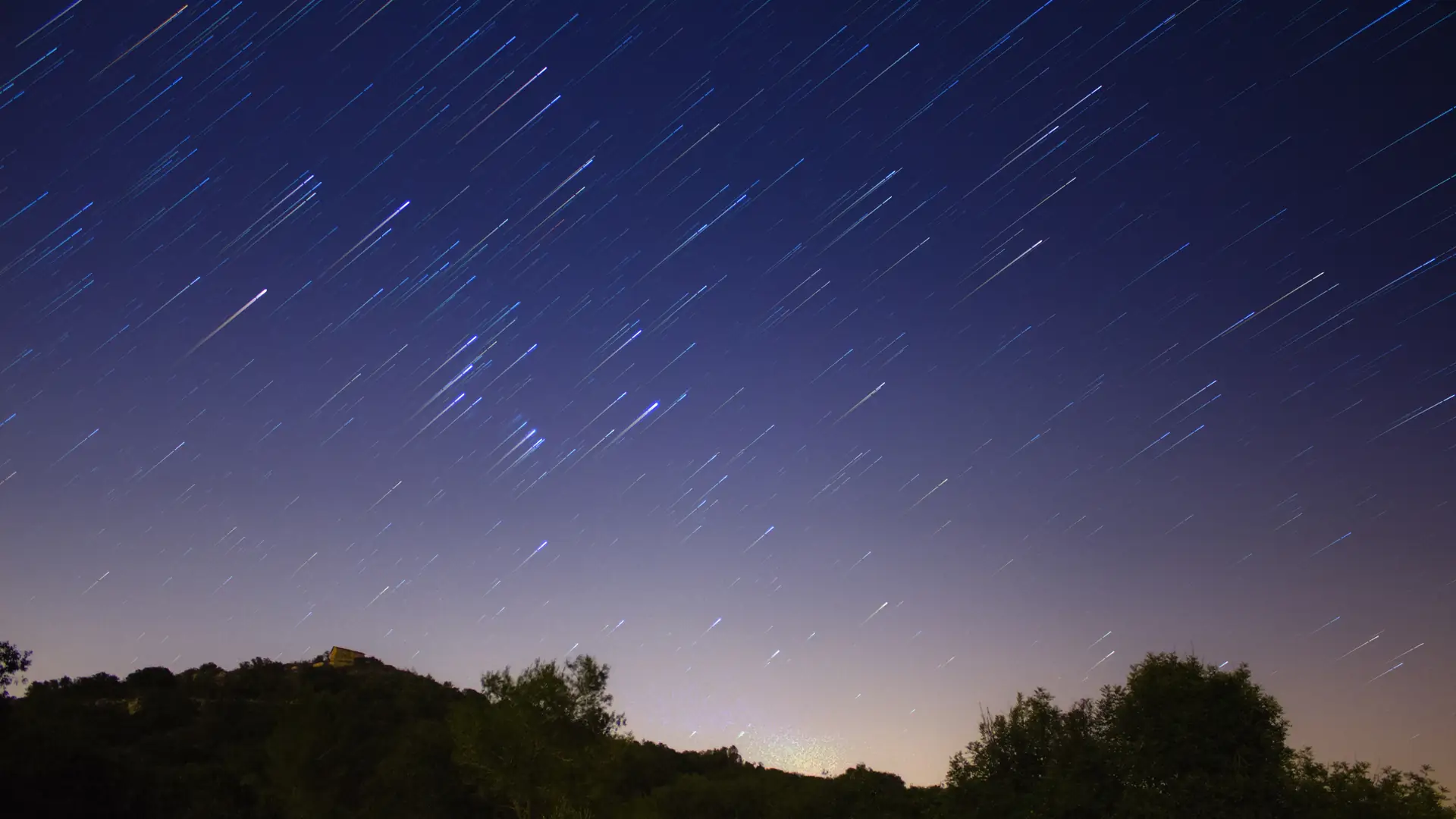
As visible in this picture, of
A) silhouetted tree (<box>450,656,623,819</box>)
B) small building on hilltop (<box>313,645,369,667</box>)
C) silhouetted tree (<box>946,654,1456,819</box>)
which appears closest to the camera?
silhouetted tree (<box>946,654,1456,819</box>)

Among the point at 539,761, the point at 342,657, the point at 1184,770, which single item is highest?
the point at 342,657

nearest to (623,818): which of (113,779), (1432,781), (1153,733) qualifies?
(113,779)

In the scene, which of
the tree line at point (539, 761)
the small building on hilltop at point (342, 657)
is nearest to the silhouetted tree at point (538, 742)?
the tree line at point (539, 761)

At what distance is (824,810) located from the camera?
38938 mm

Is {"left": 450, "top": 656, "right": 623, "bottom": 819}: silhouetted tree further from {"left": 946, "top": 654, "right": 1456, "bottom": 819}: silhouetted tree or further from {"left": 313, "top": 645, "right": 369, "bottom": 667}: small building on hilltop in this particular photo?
{"left": 313, "top": 645, "right": 369, "bottom": 667}: small building on hilltop

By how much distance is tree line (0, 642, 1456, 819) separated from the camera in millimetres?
24578

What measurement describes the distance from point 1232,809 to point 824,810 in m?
19.8

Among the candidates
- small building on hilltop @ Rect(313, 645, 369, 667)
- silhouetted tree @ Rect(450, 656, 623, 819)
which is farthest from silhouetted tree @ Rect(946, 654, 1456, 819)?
small building on hilltop @ Rect(313, 645, 369, 667)

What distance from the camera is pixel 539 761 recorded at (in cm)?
4259

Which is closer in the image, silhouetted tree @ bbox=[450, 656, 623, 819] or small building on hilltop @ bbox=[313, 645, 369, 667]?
silhouetted tree @ bbox=[450, 656, 623, 819]

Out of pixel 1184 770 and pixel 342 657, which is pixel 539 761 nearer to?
pixel 1184 770

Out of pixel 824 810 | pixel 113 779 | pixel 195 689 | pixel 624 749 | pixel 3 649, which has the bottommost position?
pixel 824 810

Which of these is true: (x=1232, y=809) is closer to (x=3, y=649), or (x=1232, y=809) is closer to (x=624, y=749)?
(x=624, y=749)

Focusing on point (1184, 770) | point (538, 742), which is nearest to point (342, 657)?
point (538, 742)
